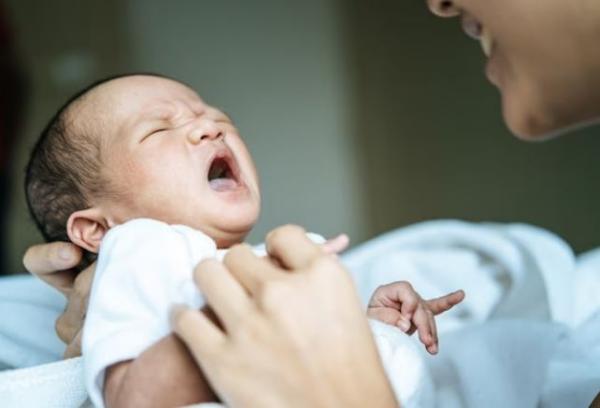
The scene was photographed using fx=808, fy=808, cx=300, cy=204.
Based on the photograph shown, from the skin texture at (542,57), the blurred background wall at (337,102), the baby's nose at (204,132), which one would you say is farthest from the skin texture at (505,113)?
the blurred background wall at (337,102)

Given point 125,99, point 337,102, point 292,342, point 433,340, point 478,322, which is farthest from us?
point 337,102

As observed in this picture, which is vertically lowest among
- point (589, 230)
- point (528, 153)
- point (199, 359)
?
point (589, 230)

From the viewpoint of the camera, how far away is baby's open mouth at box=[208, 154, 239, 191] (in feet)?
2.88

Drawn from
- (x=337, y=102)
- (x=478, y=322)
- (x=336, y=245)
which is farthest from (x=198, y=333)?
(x=337, y=102)

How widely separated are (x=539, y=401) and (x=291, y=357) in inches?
17.5

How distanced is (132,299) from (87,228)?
0.25m

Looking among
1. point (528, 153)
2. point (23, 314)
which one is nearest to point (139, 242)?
point (23, 314)

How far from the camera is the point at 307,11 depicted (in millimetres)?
2473

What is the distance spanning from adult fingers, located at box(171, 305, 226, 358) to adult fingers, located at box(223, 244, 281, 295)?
0.04m

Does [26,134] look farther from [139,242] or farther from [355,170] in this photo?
[139,242]

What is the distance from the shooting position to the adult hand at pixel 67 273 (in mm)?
842

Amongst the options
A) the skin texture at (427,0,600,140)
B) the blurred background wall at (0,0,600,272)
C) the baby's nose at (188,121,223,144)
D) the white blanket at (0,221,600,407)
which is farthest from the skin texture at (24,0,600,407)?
the blurred background wall at (0,0,600,272)

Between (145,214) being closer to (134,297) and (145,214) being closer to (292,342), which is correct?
(134,297)

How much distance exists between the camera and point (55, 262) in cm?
86
